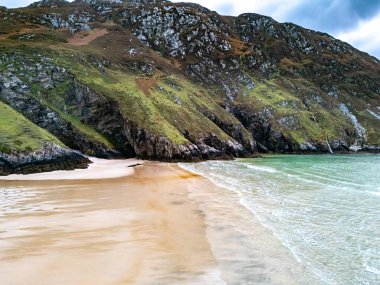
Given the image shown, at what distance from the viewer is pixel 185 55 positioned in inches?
5192

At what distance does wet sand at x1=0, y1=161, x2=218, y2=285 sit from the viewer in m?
11.9

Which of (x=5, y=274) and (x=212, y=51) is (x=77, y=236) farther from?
(x=212, y=51)

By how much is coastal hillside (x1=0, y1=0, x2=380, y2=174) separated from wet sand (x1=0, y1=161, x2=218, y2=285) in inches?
870

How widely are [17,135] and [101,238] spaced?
35.4 meters

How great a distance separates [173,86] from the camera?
9650cm

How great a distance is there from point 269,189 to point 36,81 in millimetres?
57460

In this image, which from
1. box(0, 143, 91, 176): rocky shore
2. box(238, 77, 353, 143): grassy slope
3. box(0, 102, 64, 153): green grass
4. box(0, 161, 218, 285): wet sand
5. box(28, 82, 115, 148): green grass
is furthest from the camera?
box(238, 77, 353, 143): grassy slope

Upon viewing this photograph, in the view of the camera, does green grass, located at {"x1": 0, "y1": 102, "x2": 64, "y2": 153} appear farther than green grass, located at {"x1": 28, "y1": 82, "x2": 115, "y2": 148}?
No

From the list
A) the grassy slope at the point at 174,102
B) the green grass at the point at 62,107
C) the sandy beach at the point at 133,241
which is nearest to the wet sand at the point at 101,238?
the sandy beach at the point at 133,241

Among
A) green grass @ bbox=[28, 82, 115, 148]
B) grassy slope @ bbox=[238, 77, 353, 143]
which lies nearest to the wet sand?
green grass @ bbox=[28, 82, 115, 148]

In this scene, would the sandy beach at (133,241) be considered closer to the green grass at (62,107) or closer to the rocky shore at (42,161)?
the rocky shore at (42,161)

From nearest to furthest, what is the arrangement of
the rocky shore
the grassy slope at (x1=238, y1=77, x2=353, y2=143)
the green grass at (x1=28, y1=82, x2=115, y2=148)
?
the rocky shore → the green grass at (x1=28, y1=82, x2=115, y2=148) → the grassy slope at (x1=238, y1=77, x2=353, y2=143)

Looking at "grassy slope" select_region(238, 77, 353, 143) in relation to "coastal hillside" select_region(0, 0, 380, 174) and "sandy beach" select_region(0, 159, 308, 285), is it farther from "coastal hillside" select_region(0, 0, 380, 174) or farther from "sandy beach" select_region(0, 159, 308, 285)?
"sandy beach" select_region(0, 159, 308, 285)

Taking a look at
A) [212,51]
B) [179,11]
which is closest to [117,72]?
[212,51]
